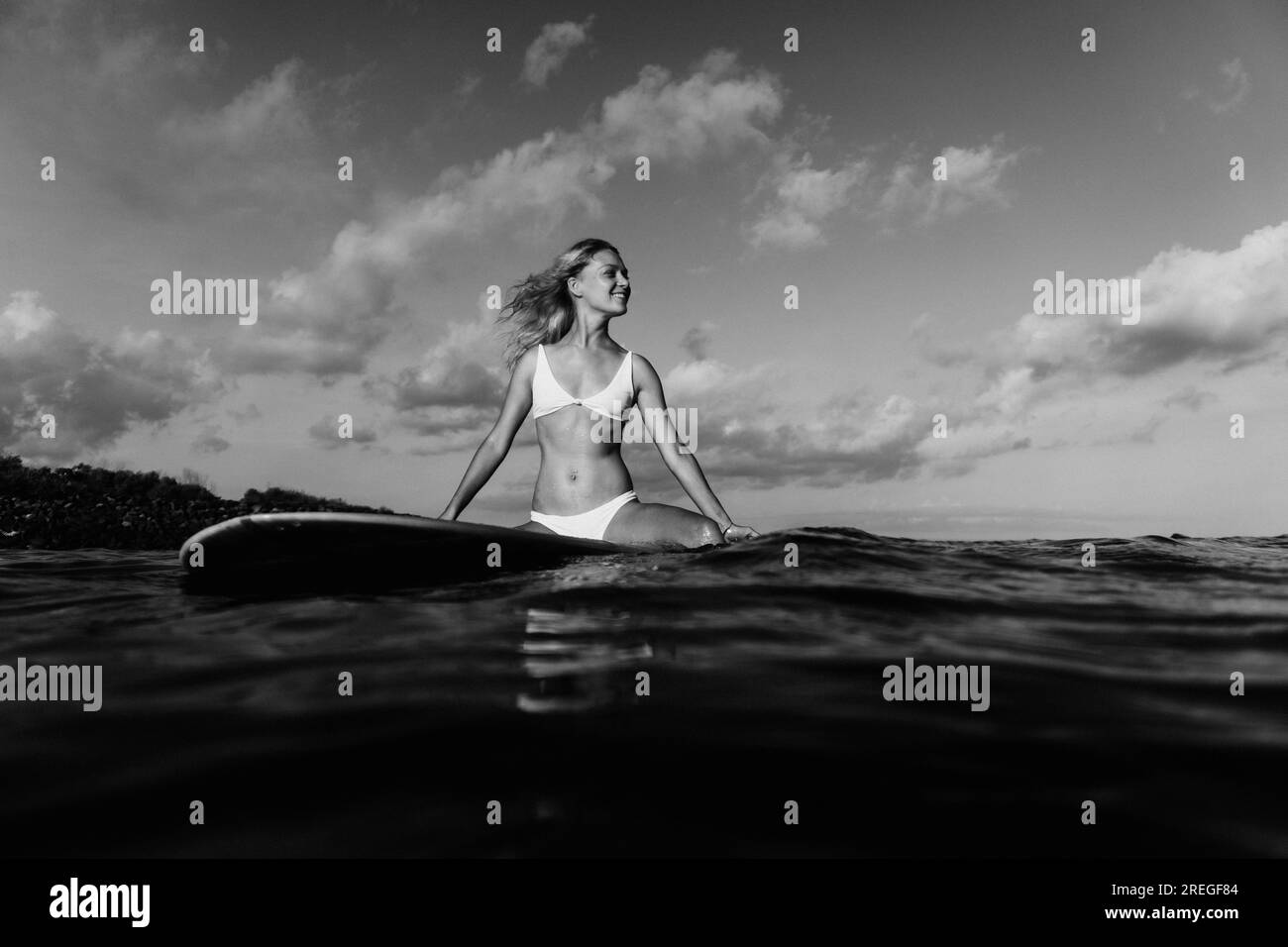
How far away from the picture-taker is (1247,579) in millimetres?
4941

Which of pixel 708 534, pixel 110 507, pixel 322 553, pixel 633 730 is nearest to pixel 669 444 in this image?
pixel 708 534

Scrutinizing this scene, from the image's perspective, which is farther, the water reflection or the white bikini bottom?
the white bikini bottom

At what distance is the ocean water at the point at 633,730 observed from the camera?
146cm

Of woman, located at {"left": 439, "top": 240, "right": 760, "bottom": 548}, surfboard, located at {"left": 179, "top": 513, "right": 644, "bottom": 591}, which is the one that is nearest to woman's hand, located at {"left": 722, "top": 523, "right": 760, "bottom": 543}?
woman, located at {"left": 439, "top": 240, "right": 760, "bottom": 548}

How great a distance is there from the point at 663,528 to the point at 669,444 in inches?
26.3

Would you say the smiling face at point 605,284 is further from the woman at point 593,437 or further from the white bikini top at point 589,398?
the white bikini top at point 589,398

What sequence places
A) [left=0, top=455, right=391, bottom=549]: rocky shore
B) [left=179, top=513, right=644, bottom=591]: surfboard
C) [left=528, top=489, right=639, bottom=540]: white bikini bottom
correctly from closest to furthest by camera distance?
[left=179, top=513, right=644, bottom=591]: surfboard < [left=528, top=489, right=639, bottom=540]: white bikini bottom < [left=0, top=455, right=391, bottom=549]: rocky shore

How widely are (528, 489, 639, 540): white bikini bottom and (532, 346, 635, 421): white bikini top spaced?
1.96ft

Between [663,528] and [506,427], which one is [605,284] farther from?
[663,528]

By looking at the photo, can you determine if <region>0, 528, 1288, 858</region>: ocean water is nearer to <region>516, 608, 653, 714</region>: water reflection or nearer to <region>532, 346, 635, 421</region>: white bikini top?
<region>516, 608, 653, 714</region>: water reflection

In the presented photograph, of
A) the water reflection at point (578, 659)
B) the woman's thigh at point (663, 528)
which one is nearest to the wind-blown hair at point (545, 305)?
the woman's thigh at point (663, 528)

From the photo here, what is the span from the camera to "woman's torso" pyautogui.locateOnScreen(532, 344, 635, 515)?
5062 millimetres

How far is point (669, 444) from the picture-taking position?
525 cm
